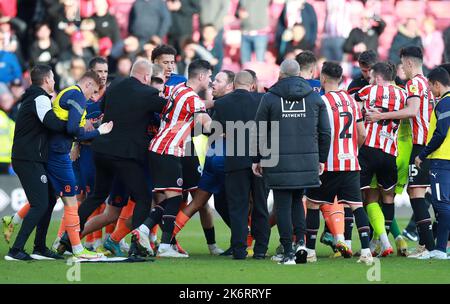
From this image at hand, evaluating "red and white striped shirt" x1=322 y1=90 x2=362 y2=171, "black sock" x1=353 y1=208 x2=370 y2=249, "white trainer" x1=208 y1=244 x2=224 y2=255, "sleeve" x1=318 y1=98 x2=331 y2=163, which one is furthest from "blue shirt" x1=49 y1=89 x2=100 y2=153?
"black sock" x1=353 y1=208 x2=370 y2=249

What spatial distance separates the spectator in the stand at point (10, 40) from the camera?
72.3 feet

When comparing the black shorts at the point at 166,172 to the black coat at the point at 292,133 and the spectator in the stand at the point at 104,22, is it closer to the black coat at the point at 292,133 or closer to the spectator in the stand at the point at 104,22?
the black coat at the point at 292,133

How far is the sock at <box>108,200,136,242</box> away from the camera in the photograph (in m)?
13.7

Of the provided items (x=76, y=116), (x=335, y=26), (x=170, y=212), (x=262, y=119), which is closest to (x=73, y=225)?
(x=76, y=116)

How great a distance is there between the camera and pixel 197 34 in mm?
23344

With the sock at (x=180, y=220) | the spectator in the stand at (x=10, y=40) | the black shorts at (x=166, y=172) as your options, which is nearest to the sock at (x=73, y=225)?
the black shorts at (x=166, y=172)

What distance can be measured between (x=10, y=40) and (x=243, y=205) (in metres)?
10.2

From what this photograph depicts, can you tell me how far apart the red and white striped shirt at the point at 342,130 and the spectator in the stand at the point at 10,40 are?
1036 centimetres

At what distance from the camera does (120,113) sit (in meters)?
13.2

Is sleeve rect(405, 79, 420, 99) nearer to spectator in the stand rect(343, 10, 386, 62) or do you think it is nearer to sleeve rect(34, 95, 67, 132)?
sleeve rect(34, 95, 67, 132)

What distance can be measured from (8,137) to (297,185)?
919 cm

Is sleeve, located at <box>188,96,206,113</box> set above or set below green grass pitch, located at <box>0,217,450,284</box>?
above

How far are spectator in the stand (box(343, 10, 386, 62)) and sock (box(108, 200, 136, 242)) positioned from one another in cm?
946

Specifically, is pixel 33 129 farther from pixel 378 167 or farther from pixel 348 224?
pixel 378 167
